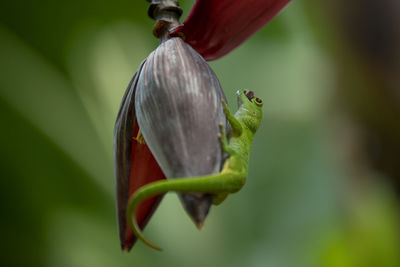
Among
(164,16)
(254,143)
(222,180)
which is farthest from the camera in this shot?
(254,143)

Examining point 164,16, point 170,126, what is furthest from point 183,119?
point 164,16

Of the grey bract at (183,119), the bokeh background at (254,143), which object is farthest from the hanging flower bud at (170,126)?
the bokeh background at (254,143)

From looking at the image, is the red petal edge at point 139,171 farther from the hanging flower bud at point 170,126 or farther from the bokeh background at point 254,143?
the bokeh background at point 254,143

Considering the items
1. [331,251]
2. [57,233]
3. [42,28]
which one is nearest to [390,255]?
[331,251]

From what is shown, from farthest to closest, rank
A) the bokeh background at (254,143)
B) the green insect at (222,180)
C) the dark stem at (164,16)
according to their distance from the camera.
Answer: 1. the bokeh background at (254,143)
2. the dark stem at (164,16)
3. the green insect at (222,180)

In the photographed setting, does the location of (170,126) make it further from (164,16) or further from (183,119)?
(164,16)
